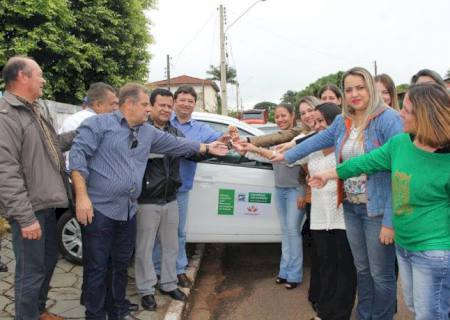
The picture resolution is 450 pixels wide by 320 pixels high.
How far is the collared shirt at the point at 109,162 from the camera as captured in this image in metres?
2.89

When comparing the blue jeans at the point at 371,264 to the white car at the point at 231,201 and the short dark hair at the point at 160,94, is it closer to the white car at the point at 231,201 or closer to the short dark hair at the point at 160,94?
the white car at the point at 231,201

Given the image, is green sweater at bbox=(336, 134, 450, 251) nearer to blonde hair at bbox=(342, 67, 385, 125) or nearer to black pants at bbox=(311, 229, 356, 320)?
blonde hair at bbox=(342, 67, 385, 125)

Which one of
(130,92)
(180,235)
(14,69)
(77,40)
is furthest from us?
(77,40)

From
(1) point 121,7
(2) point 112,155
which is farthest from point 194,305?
(1) point 121,7

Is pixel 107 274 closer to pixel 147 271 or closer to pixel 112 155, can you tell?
pixel 147 271

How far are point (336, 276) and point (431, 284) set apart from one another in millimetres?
1212

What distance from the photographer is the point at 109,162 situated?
116 inches

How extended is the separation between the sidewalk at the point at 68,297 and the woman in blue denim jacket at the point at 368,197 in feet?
5.20

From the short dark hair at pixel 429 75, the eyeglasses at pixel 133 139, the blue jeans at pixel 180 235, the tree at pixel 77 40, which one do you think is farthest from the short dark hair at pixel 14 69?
the tree at pixel 77 40

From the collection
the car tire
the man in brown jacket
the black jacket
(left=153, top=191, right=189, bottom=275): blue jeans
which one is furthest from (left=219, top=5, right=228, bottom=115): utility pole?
the man in brown jacket

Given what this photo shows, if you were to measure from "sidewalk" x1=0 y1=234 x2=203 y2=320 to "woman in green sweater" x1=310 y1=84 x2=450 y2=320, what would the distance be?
2014mm

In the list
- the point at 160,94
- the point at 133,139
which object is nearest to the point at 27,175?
the point at 133,139

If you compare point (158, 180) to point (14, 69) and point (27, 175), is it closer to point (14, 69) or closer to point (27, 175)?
point (27, 175)

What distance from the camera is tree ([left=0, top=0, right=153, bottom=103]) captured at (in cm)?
971
